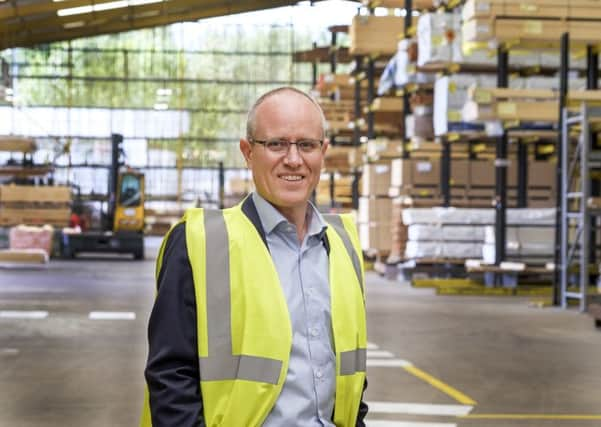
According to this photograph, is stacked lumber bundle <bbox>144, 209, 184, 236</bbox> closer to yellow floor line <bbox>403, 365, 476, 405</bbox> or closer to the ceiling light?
the ceiling light

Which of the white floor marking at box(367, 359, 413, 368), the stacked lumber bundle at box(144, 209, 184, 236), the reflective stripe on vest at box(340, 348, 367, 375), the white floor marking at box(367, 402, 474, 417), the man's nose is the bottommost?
the stacked lumber bundle at box(144, 209, 184, 236)

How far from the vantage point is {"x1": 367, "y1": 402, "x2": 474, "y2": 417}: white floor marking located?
6914 millimetres

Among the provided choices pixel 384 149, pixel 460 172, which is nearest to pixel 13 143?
pixel 384 149

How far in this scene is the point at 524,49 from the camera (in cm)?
1509

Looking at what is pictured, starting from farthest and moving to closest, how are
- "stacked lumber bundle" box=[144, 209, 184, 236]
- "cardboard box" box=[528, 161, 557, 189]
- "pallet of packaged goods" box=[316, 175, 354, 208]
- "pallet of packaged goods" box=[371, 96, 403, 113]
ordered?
1. "stacked lumber bundle" box=[144, 209, 184, 236]
2. "pallet of packaged goods" box=[316, 175, 354, 208]
3. "pallet of packaged goods" box=[371, 96, 403, 113]
4. "cardboard box" box=[528, 161, 557, 189]

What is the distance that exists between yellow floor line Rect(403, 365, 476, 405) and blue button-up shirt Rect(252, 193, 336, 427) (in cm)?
480

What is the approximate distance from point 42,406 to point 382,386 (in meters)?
2.11

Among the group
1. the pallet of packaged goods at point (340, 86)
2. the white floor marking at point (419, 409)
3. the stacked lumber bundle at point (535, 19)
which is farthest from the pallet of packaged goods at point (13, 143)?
the white floor marking at point (419, 409)

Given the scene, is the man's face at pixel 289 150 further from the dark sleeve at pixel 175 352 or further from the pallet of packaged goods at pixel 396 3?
the pallet of packaged goods at pixel 396 3

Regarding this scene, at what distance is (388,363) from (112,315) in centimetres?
491

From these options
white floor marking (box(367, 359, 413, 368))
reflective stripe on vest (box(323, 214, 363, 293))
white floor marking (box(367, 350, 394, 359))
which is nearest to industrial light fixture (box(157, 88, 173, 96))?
white floor marking (box(367, 350, 394, 359))

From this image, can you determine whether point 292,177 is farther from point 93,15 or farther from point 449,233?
point 93,15

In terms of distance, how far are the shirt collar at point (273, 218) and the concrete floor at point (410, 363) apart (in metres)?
3.92

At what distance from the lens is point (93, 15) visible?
1453 inches
